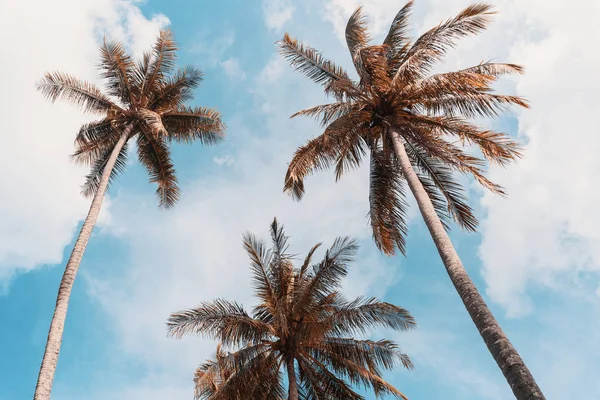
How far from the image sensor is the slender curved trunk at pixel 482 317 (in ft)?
23.4

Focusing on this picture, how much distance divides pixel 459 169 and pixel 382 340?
547 cm

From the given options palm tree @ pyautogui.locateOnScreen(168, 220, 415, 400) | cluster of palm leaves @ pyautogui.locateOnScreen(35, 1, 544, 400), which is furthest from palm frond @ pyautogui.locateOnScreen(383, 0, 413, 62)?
palm tree @ pyautogui.locateOnScreen(168, 220, 415, 400)

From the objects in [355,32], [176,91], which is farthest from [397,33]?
[176,91]

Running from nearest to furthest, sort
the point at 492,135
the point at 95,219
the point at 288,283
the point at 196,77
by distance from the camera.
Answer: the point at 492,135
the point at 95,219
the point at 288,283
the point at 196,77

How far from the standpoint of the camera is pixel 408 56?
1461 centimetres

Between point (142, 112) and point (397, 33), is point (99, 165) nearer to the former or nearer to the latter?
point (142, 112)

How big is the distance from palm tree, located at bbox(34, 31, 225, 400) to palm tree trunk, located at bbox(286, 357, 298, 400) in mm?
8211

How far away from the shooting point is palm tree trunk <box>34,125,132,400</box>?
9883mm

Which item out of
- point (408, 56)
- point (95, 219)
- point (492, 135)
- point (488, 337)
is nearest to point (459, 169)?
point (492, 135)

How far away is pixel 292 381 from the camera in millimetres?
14703

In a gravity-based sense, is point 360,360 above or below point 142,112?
below

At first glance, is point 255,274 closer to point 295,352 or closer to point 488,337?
point 295,352

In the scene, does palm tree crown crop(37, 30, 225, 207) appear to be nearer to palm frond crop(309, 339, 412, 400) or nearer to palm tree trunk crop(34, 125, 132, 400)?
palm tree trunk crop(34, 125, 132, 400)

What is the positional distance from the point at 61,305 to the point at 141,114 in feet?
25.5
